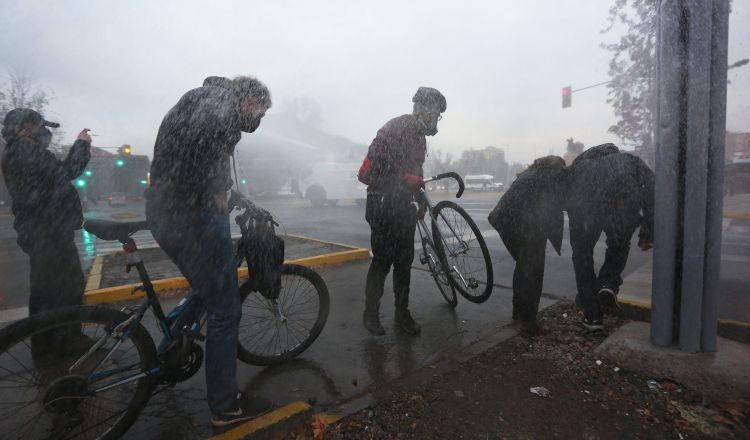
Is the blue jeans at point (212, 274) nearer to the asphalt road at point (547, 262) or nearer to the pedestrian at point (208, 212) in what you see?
the pedestrian at point (208, 212)

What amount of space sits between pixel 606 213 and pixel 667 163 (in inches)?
27.6

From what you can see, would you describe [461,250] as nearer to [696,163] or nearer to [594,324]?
[594,324]

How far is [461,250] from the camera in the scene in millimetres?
3811

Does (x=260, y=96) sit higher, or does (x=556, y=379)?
(x=260, y=96)

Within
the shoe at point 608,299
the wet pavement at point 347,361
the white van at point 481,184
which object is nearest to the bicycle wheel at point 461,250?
the wet pavement at point 347,361

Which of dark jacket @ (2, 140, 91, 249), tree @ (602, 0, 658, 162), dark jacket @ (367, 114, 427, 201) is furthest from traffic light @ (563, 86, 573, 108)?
dark jacket @ (2, 140, 91, 249)

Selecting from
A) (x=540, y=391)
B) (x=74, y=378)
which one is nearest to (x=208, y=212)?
(x=74, y=378)

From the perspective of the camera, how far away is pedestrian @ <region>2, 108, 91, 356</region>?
3.01m

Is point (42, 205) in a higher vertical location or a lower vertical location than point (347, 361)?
higher

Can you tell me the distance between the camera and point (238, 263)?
100.0 inches

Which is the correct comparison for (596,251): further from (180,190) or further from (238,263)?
(180,190)

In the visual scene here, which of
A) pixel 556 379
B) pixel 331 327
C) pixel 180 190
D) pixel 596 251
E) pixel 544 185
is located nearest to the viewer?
pixel 180 190

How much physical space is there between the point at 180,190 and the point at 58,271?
72.5 inches

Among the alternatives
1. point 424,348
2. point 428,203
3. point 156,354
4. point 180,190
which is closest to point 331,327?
point 424,348
